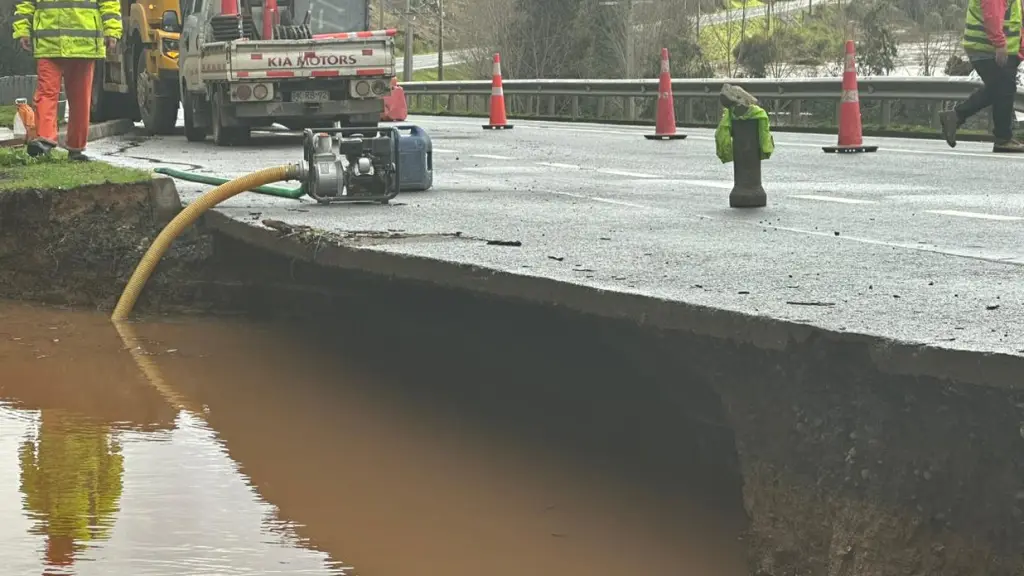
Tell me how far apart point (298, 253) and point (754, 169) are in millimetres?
3182

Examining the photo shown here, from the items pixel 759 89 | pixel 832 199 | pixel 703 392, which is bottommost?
pixel 703 392

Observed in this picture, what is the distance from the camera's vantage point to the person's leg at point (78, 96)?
39.4 ft

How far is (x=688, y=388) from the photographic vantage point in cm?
476

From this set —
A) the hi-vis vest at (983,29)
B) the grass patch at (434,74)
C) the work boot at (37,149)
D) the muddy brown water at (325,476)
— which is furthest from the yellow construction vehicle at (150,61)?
the grass patch at (434,74)

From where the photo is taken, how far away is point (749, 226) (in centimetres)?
750

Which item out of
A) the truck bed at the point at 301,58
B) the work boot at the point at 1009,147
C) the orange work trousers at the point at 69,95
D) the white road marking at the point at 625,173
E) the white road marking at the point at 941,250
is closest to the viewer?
the white road marking at the point at 941,250

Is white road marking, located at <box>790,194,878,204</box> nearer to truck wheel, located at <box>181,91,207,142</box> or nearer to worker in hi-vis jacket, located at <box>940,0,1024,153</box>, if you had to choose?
worker in hi-vis jacket, located at <box>940,0,1024,153</box>

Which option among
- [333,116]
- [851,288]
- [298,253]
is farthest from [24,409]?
[333,116]

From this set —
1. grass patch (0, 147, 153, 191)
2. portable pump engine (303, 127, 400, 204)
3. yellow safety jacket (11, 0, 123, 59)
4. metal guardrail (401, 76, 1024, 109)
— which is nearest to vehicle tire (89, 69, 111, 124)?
metal guardrail (401, 76, 1024, 109)

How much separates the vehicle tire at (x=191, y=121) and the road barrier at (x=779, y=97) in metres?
7.39

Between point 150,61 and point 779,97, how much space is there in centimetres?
846

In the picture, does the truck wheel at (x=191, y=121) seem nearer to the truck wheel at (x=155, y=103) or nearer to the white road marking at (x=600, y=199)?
the truck wheel at (x=155, y=103)

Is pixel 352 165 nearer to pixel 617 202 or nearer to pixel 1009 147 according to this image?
pixel 617 202

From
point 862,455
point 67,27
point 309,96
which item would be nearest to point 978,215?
point 862,455
